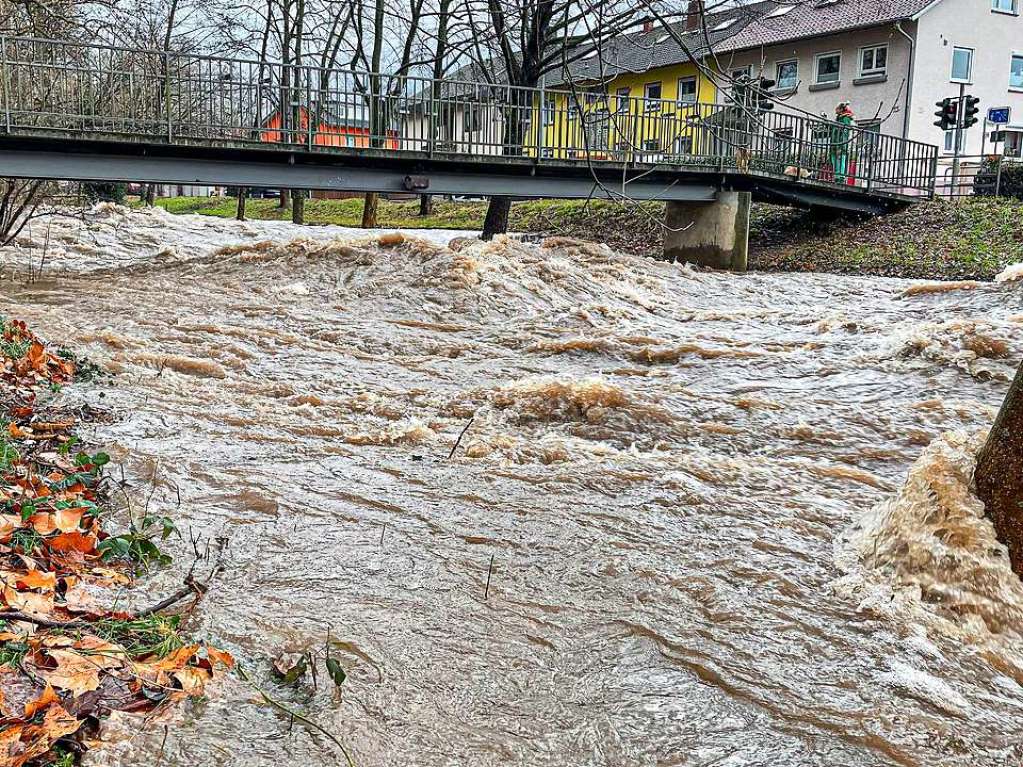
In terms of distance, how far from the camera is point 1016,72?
138 ft

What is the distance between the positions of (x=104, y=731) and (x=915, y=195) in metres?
25.9

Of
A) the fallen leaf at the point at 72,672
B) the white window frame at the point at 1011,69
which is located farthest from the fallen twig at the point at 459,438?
the white window frame at the point at 1011,69

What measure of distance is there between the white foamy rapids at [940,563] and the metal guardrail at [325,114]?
26.2ft

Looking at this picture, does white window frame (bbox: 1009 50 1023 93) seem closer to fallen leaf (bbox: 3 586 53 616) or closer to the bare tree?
the bare tree

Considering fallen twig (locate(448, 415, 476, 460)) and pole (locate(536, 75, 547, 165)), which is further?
pole (locate(536, 75, 547, 165))

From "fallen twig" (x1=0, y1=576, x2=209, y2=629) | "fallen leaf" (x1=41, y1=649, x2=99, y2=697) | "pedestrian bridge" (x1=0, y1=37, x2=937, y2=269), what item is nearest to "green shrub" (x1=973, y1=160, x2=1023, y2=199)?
"pedestrian bridge" (x1=0, y1=37, x2=937, y2=269)

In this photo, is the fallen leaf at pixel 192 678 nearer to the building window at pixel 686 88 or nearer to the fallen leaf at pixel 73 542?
Result: the fallen leaf at pixel 73 542

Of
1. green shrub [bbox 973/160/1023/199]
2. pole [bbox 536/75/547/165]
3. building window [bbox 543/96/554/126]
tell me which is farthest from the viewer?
green shrub [bbox 973/160/1023/199]

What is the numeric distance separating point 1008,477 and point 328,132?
14365mm

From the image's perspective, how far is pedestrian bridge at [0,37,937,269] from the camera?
1507 cm

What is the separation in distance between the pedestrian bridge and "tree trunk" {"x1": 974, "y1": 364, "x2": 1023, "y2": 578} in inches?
354

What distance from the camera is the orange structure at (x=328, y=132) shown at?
17.0m

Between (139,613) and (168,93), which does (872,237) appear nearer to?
(168,93)

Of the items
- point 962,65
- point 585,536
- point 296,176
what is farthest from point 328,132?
point 962,65
